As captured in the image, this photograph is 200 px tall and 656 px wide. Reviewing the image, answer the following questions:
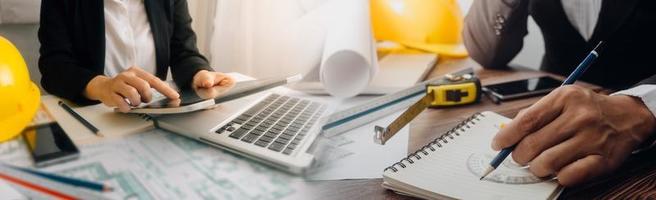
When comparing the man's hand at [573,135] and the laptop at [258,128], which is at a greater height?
the laptop at [258,128]

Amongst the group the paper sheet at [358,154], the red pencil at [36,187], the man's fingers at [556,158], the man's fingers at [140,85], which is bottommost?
the paper sheet at [358,154]

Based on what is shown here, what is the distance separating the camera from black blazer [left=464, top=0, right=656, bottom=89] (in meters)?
0.59

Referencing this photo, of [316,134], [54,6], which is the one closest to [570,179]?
[316,134]

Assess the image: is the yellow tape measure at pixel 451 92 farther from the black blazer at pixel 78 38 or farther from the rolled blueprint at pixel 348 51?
the black blazer at pixel 78 38

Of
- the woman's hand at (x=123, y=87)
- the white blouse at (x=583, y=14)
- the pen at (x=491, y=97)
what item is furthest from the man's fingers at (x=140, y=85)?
the white blouse at (x=583, y=14)

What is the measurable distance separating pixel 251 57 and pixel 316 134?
79mm

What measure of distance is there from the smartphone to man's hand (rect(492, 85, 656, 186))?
15cm

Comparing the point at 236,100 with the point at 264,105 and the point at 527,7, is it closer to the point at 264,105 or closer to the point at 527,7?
the point at 264,105

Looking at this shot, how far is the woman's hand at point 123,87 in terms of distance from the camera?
305 millimetres

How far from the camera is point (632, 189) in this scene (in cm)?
35

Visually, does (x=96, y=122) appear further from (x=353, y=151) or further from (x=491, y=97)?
(x=491, y=97)

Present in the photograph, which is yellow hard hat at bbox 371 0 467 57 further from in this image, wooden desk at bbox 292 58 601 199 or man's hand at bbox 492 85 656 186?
man's hand at bbox 492 85 656 186

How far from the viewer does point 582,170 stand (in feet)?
1.09

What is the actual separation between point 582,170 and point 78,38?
1.13 ft
